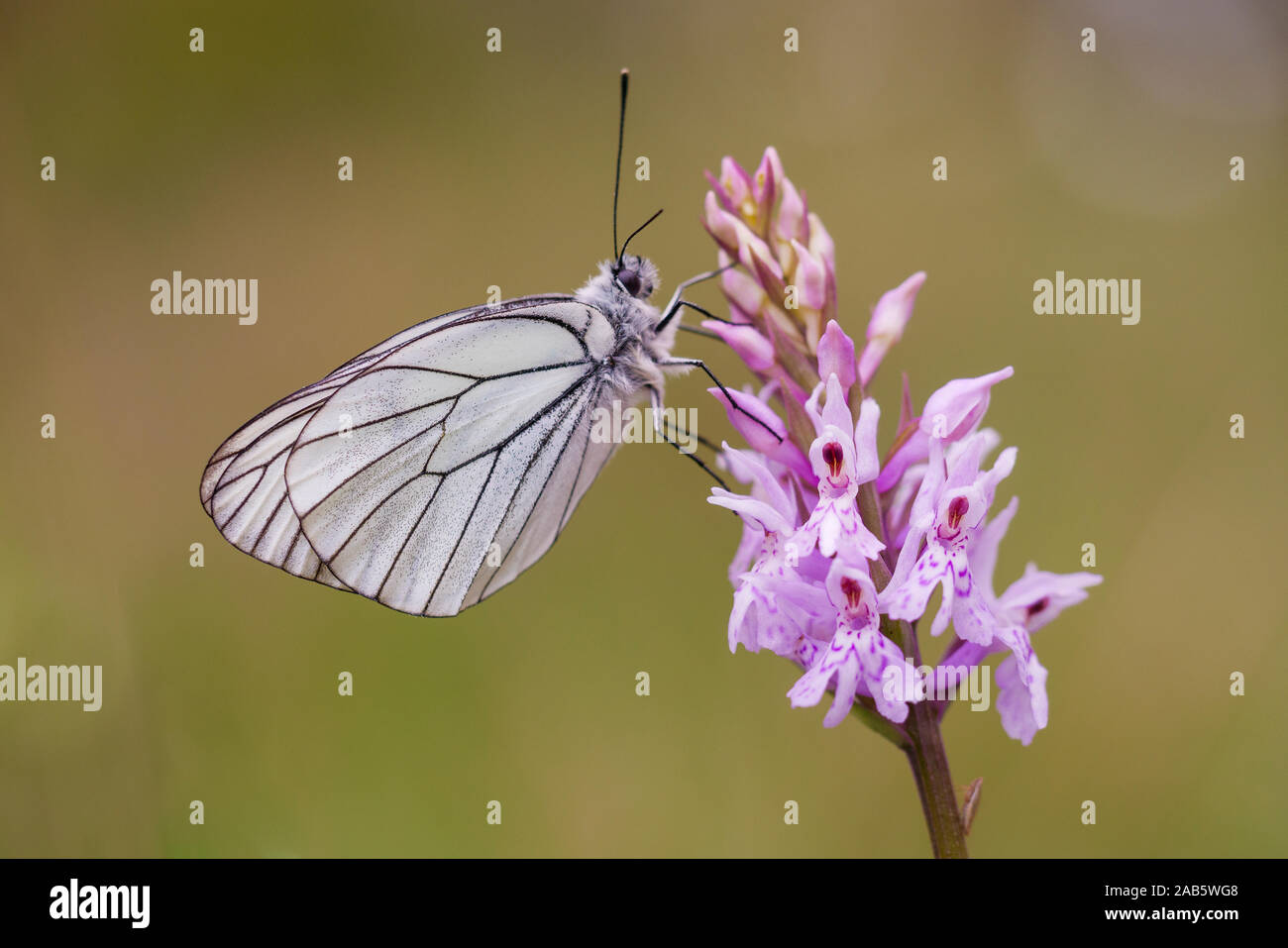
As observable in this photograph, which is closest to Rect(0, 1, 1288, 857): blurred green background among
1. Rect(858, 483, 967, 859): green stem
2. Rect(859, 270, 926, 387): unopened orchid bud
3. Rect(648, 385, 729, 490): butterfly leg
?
Rect(648, 385, 729, 490): butterfly leg

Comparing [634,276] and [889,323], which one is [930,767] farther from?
[634,276]

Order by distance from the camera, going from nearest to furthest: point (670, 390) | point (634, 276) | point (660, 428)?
point (660, 428) → point (634, 276) → point (670, 390)

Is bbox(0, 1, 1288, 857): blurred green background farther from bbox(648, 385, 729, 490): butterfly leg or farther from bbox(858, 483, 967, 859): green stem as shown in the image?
bbox(858, 483, 967, 859): green stem

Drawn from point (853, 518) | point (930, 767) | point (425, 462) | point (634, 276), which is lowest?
point (930, 767)

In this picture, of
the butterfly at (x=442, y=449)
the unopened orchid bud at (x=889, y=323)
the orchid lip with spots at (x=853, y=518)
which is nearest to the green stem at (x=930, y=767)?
the orchid lip with spots at (x=853, y=518)

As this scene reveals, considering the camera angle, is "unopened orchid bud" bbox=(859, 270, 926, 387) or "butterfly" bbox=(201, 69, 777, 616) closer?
"unopened orchid bud" bbox=(859, 270, 926, 387)

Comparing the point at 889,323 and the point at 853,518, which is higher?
the point at 889,323

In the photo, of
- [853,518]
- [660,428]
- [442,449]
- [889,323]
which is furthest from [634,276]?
[853,518]
